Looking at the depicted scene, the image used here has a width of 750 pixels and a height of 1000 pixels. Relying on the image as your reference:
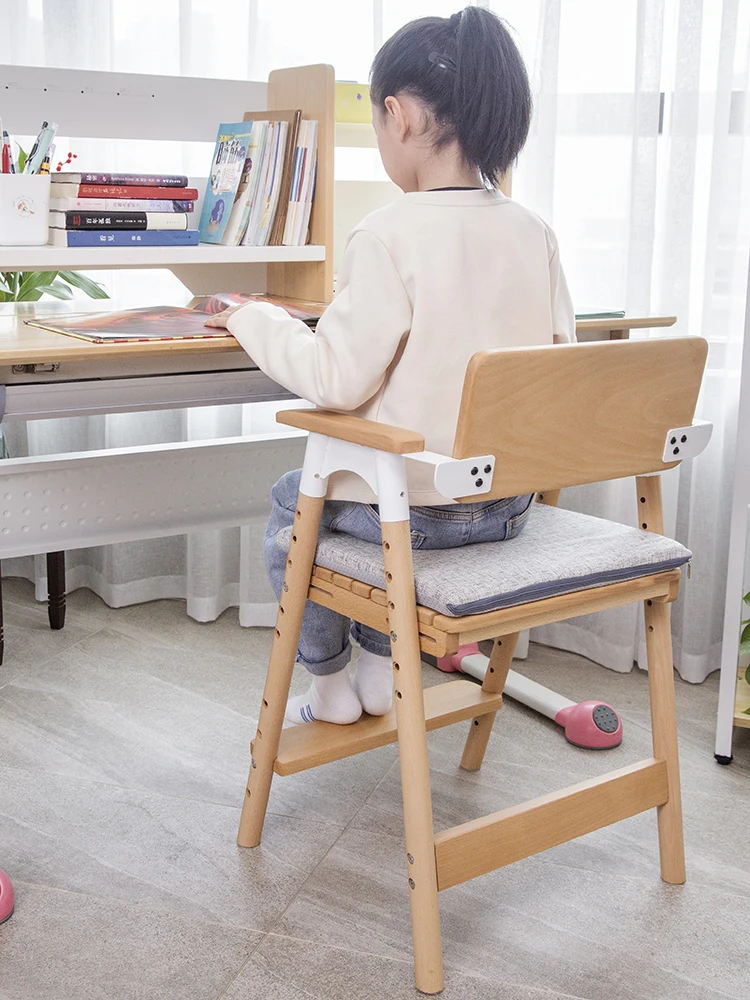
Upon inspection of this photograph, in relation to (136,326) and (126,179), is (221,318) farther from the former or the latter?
(126,179)

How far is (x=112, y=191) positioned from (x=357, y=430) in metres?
0.74

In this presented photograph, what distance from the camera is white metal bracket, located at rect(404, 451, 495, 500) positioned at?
3.86 ft

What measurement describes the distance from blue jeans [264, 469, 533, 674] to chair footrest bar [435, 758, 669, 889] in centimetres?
34

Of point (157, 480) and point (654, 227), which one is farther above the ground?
point (654, 227)

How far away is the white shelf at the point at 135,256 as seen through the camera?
1.71 m

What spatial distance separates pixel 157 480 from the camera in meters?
1.80

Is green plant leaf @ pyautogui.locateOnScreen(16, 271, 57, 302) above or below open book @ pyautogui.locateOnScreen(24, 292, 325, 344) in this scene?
above

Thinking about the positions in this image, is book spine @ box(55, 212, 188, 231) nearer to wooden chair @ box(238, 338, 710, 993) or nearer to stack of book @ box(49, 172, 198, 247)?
stack of book @ box(49, 172, 198, 247)

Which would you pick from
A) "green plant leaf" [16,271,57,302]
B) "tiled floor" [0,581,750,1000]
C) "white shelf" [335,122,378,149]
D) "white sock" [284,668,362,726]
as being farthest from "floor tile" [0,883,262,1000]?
"white shelf" [335,122,378,149]

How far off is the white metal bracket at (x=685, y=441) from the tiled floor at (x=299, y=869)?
0.61m

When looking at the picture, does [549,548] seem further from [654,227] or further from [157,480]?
[654,227]

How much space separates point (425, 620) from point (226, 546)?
1.37 metres

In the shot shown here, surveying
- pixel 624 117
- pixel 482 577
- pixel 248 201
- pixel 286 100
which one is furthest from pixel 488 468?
pixel 624 117

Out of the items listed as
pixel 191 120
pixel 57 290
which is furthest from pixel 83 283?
pixel 191 120
